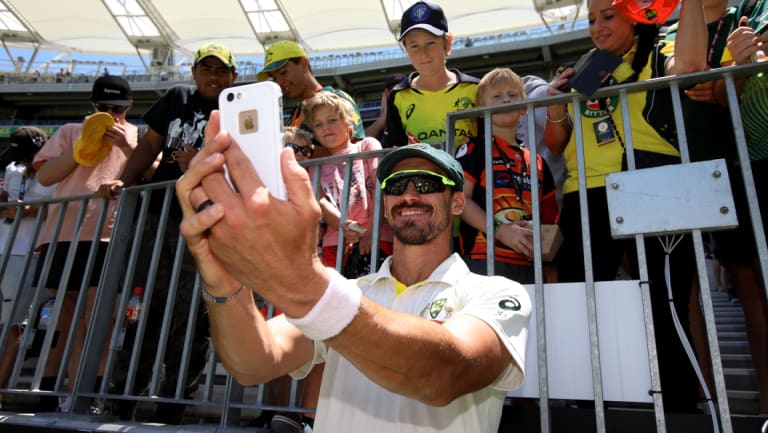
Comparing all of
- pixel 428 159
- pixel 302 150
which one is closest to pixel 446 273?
→ pixel 428 159

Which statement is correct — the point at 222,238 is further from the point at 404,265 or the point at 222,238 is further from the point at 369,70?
the point at 369,70

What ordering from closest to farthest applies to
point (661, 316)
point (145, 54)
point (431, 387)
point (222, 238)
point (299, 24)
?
point (222, 238) < point (431, 387) < point (661, 316) < point (299, 24) < point (145, 54)

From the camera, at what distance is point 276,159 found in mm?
974

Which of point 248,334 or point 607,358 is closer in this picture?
point 248,334

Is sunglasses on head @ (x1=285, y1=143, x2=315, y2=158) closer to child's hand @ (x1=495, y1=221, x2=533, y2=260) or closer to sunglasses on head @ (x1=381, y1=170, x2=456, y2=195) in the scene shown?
child's hand @ (x1=495, y1=221, x2=533, y2=260)

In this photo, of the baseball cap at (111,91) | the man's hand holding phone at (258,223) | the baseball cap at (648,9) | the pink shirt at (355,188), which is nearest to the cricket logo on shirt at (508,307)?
the man's hand holding phone at (258,223)

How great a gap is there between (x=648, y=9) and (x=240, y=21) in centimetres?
2808

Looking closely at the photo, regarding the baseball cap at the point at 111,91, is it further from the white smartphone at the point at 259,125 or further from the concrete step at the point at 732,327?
the concrete step at the point at 732,327

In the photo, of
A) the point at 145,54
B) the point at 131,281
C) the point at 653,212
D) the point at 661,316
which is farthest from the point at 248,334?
the point at 145,54

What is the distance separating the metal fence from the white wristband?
3.86 ft

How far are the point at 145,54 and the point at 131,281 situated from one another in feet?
115

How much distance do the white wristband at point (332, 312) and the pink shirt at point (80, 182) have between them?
2951 mm

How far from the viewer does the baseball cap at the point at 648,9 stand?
231 centimetres

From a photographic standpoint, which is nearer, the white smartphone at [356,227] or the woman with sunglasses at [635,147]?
the woman with sunglasses at [635,147]
